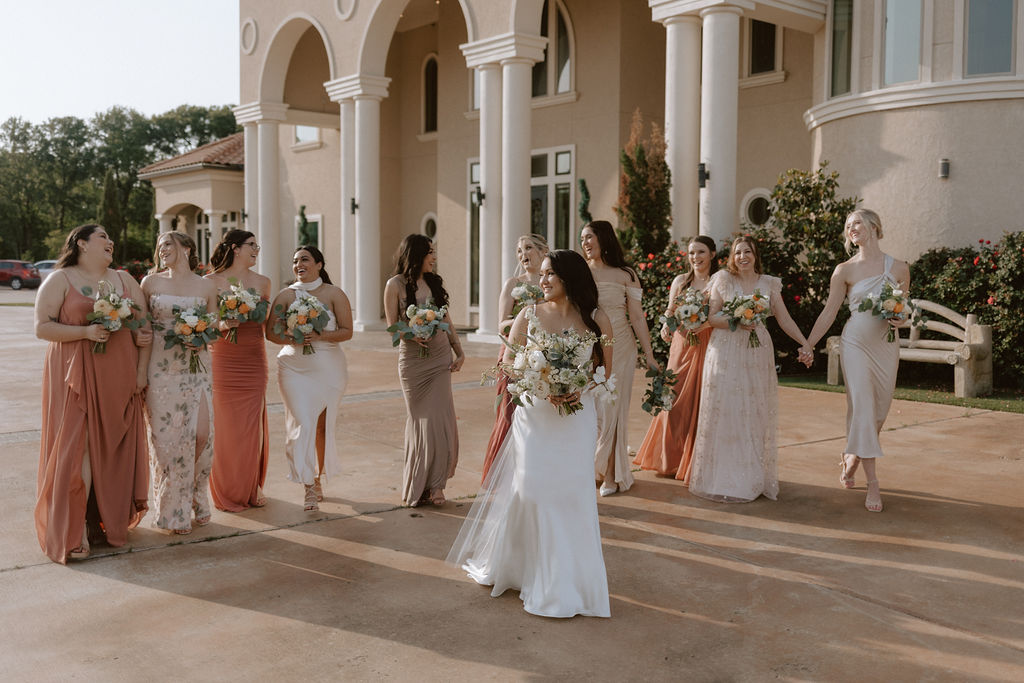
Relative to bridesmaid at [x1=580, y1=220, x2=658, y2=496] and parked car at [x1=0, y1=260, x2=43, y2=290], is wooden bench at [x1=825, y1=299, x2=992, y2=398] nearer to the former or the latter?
bridesmaid at [x1=580, y1=220, x2=658, y2=496]

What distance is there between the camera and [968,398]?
37.0 feet

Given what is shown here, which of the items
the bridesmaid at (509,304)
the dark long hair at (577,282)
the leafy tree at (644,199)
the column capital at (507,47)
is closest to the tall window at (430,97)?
the column capital at (507,47)

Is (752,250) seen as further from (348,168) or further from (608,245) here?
(348,168)

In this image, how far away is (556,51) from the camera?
20.5m

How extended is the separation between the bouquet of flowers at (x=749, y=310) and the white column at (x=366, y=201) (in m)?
15.2

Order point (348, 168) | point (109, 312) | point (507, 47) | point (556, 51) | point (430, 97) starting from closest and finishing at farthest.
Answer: point (109, 312) → point (507, 47) → point (556, 51) → point (348, 168) → point (430, 97)

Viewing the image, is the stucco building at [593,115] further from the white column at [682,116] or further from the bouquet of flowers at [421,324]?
the bouquet of flowers at [421,324]

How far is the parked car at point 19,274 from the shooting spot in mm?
54219

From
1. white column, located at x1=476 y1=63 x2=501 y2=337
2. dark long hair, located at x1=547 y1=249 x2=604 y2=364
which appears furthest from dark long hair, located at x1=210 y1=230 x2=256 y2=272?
white column, located at x1=476 y1=63 x2=501 y2=337

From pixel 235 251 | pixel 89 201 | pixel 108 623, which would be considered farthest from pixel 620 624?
pixel 89 201

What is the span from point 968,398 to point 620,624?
28.1 feet

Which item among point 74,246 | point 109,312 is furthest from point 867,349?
point 74,246

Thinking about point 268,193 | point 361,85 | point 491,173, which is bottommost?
point 491,173

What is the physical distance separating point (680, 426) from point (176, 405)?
4040 mm
